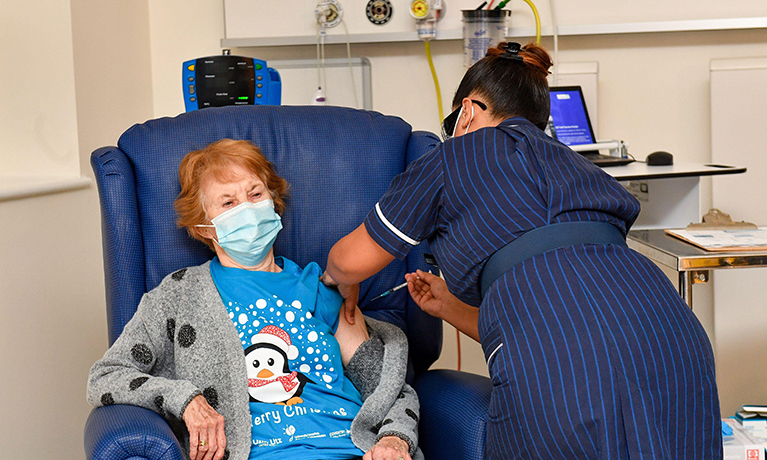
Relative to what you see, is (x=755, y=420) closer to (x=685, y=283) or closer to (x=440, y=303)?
(x=685, y=283)

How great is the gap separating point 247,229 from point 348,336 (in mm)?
320

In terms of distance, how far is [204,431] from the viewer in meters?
1.20

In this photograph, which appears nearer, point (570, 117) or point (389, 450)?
point (389, 450)

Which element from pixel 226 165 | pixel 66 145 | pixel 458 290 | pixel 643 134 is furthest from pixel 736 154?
pixel 66 145

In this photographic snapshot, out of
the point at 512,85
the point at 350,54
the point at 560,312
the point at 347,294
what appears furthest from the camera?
the point at 350,54

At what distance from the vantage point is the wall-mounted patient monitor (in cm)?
195

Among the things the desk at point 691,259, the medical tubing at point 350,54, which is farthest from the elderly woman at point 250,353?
the medical tubing at point 350,54

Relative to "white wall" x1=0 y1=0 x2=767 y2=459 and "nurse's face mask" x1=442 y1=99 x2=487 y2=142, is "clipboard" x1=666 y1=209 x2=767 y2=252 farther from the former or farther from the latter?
"white wall" x1=0 y1=0 x2=767 y2=459

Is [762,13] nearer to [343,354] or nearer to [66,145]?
[343,354]

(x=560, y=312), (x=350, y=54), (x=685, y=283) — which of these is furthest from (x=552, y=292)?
(x=350, y=54)

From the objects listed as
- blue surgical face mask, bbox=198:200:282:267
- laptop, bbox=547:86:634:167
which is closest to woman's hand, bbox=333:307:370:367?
blue surgical face mask, bbox=198:200:282:267

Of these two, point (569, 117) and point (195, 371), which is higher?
point (569, 117)

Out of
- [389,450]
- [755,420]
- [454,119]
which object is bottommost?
[755,420]

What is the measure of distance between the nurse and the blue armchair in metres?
0.30
